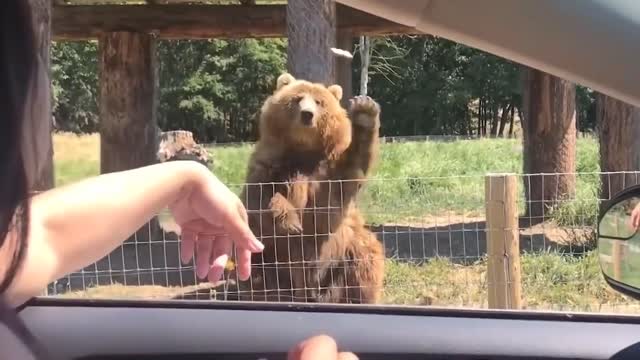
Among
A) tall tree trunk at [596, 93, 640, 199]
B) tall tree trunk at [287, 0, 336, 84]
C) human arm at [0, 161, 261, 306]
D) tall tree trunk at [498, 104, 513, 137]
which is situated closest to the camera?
human arm at [0, 161, 261, 306]

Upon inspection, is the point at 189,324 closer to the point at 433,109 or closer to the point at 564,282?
the point at 564,282

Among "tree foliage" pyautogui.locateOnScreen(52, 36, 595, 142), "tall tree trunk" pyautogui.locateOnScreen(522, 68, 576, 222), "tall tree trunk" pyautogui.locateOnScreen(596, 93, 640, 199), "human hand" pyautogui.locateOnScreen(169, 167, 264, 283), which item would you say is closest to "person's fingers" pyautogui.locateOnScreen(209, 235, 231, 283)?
"human hand" pyautogui.locateOnScreen(169, 167, 264, 283)

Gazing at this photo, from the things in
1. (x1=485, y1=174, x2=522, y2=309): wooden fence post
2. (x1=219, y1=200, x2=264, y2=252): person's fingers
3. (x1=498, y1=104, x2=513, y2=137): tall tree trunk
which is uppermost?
(x1=498, y1=104, x2=513, y2=137): tall tree trunk

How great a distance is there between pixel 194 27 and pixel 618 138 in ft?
15.9

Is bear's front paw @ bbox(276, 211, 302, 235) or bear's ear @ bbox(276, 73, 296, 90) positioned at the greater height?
bear's ear @ bbox(276, 73, 296, 90)

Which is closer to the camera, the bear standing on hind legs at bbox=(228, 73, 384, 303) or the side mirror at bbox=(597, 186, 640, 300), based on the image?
the side mirror at bbox=(597, 186, 640, 300)

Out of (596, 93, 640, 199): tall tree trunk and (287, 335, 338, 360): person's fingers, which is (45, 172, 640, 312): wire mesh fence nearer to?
(596, 93, 640, 199): tall tree trunk

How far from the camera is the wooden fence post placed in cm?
530

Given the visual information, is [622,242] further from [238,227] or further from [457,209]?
[457,209]

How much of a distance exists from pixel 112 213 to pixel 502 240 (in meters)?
4.05

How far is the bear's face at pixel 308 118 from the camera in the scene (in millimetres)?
6129

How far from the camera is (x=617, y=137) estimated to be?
348 inches

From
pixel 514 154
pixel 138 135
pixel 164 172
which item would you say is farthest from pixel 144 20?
pixel 514 154

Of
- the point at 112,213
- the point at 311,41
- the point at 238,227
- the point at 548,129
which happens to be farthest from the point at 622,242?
the point at 548,129
